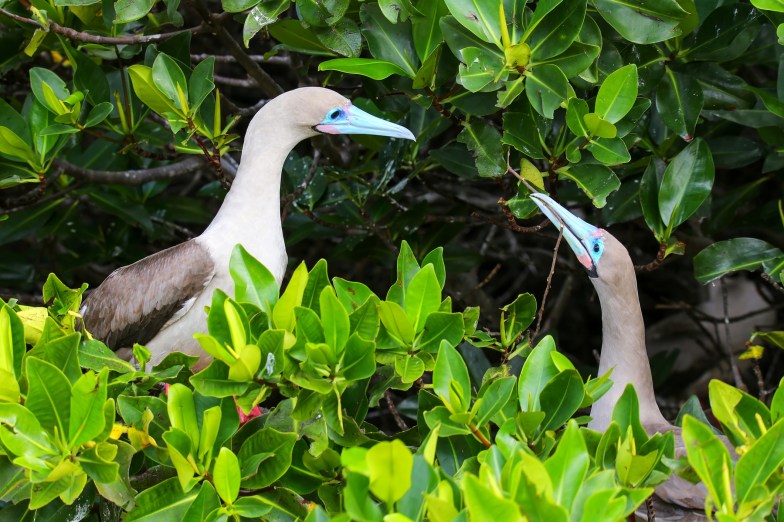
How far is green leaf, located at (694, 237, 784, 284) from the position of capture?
357cm

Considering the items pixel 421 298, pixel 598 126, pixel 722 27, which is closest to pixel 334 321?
pixel 421 298

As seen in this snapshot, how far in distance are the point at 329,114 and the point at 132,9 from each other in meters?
0.69

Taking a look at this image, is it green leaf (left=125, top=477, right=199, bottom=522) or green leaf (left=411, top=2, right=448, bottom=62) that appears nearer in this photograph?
green leaf (left=125, top=477, right=199, bottom=522)

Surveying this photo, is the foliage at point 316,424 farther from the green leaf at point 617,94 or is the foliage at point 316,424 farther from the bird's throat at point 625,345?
the bird's throat at point 625,345

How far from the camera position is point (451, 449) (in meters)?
2.48

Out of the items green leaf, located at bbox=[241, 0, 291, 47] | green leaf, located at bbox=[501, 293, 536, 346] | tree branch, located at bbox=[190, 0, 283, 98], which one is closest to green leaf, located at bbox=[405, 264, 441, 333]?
green leaf, located at bbox=[501, 293, 536, 346]

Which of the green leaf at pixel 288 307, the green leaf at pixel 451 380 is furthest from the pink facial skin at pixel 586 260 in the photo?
the green leaf at pixel 288 307

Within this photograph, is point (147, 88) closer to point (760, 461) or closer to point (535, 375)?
point (535, 375)

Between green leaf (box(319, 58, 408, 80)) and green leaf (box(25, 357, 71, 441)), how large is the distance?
4.19 ft

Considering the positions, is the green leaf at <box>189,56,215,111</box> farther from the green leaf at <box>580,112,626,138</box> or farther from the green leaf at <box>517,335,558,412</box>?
the green leaf at <box>517,335,558,412</box>

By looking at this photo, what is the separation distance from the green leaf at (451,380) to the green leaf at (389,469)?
329 mm

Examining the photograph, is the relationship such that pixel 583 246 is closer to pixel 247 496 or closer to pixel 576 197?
pixel 576 197

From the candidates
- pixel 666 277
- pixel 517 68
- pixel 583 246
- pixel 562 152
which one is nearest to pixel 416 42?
pixel 517 68

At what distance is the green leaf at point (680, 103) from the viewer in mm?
3533
